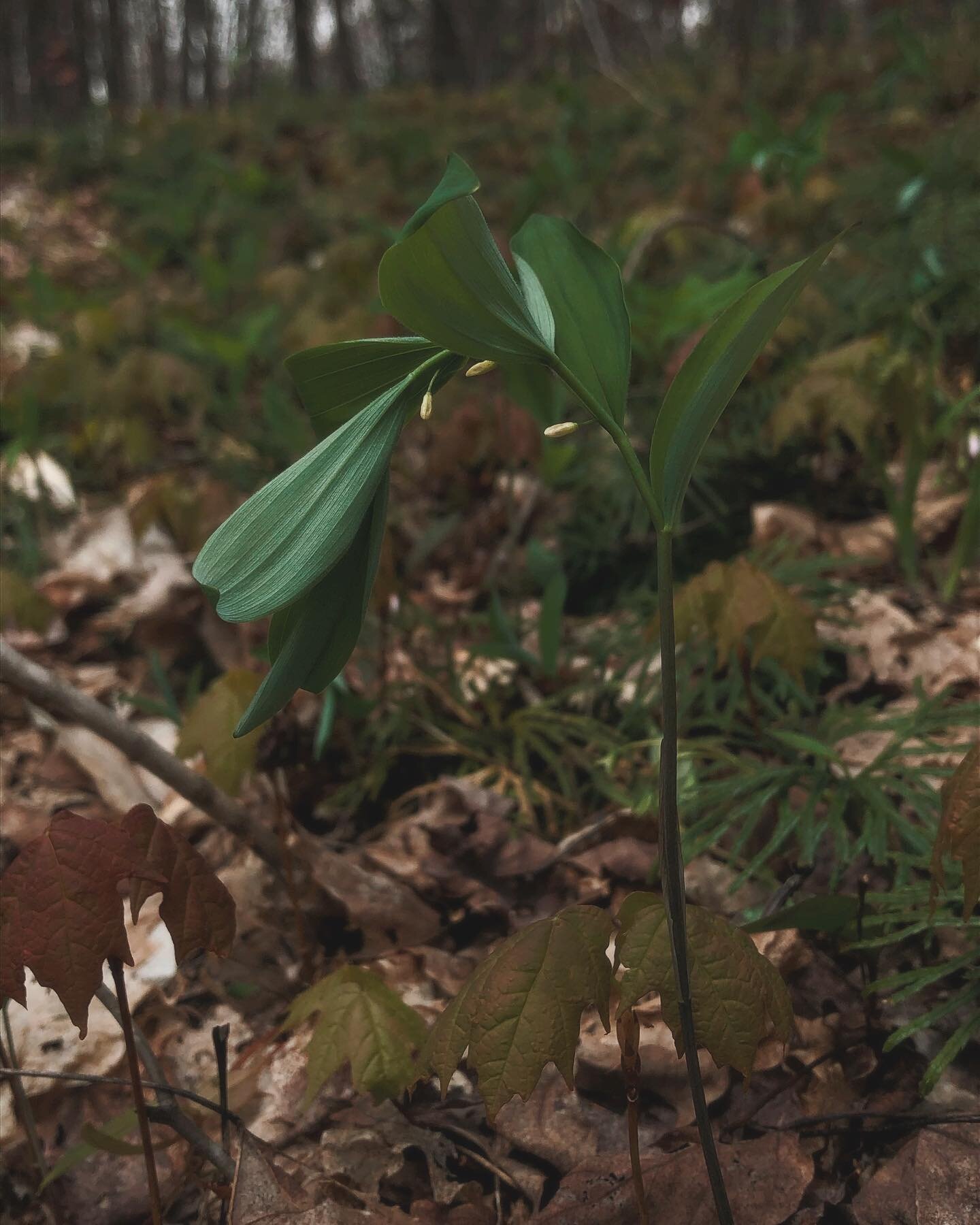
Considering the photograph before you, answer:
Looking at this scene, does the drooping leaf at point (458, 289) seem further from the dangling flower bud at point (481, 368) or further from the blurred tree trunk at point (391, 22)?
the blurred tree trunk at point (391, 22)

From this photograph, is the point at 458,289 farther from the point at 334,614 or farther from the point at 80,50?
the point at 80,50

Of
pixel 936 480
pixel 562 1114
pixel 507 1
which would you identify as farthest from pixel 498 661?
pixel 507 1

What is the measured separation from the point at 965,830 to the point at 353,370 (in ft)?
1.69

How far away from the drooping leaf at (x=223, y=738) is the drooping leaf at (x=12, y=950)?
0.43 meters

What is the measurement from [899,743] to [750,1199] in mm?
534

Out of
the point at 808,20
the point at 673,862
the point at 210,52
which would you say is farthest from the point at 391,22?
the point at 673,862

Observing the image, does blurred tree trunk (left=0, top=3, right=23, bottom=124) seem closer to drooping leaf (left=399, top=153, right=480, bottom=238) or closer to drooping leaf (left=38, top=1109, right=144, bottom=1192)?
drooping leaf (left=38, top=1109, right=144, bottom=1192)

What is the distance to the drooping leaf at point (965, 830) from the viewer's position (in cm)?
63

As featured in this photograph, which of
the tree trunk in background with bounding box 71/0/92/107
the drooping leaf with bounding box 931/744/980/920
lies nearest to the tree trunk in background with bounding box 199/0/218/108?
the tree trunk in background with bounding box 71/0/92/107

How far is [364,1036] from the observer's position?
0.82 m

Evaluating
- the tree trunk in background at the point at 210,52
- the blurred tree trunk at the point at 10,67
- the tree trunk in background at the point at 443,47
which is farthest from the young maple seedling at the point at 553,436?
the blurred tree trunk at the point at 10,67

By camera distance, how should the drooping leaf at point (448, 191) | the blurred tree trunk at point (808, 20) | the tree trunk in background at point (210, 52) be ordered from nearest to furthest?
the drooping leaf at point (448, 191) → the blurred tree trunk at point (808, 20) → the tree trunk in background at point (210, 52)

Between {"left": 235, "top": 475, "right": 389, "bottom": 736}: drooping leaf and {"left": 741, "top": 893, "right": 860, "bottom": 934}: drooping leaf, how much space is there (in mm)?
396

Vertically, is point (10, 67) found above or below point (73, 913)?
above
